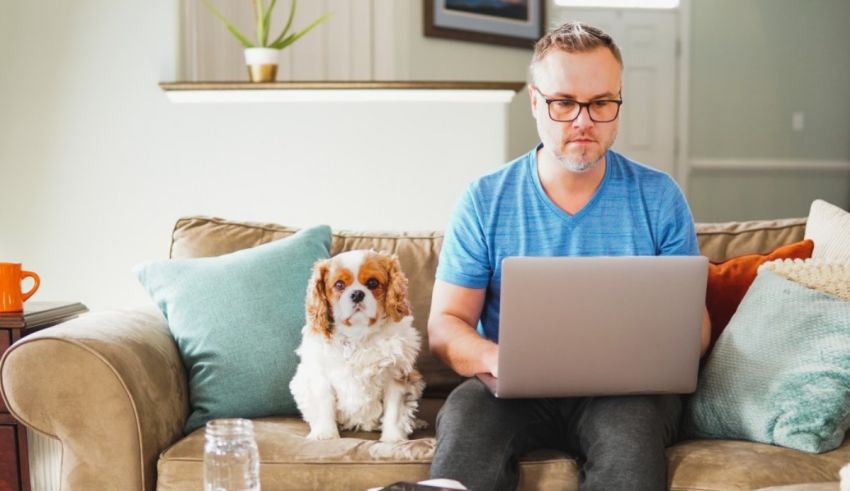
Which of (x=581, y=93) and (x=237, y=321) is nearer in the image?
(x=581, y=93)

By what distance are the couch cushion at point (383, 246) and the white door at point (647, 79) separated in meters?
3.88

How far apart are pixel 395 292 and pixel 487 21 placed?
374 centimetres

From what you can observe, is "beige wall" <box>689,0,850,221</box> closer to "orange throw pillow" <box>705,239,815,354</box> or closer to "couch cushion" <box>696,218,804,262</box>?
"couch cushion" <box>696,218,804,262</box>

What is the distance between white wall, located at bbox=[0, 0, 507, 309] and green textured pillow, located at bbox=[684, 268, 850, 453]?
58.9 inches

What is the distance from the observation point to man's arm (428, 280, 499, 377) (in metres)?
1.77

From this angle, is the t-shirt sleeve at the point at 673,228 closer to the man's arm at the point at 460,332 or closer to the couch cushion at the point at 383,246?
the man's arm at the point at 460,332

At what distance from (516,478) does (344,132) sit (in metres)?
1.80

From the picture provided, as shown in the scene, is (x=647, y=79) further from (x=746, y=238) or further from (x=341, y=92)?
(x=746, y=238)

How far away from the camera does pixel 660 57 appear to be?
6.04m

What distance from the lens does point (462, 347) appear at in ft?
5.96

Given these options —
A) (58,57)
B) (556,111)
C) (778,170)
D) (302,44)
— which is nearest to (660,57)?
(778,170)

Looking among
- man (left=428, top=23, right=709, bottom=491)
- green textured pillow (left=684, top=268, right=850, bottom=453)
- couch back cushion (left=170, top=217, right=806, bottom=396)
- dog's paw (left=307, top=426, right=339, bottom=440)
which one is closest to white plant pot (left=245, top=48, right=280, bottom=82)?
couch back cushion (left=170, top=217, right=806, bottom=396)

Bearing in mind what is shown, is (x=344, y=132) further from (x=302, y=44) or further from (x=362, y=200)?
(x=302, y=44)

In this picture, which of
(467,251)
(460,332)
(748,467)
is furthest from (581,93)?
(748,467)
